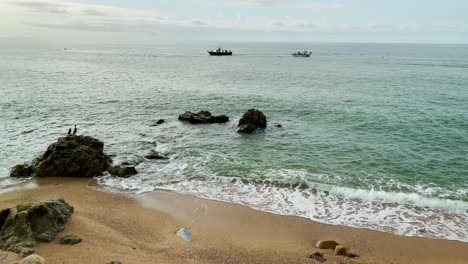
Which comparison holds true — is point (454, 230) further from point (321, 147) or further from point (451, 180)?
point (321, 147)

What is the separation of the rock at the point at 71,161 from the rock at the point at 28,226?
27.0ft

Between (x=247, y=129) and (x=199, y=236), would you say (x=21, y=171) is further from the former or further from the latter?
(x=247, y=129)

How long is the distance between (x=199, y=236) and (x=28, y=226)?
23.7ft

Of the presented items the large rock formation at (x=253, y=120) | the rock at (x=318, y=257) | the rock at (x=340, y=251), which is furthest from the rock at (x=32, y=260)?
the large rock formation at (x=253, y=120)

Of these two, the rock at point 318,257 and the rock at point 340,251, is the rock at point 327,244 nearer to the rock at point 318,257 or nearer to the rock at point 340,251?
the rock at point 340,251

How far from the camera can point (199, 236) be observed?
57.7 ft

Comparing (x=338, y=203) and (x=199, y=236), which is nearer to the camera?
(x=199, y=236)

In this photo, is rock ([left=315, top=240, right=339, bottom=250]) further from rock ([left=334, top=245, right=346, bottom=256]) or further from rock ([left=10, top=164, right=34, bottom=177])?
rock ([left=10, top=164, right=34, bottom=177])

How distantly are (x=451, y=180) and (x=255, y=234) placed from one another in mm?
15076

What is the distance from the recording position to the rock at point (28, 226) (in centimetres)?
1473

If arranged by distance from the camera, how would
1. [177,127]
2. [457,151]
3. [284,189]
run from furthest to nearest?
[177,127]
[457,151]
[284,189]

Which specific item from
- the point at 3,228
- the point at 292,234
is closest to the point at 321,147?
the point at 292,234

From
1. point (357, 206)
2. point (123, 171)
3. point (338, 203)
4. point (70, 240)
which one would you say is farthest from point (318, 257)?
point (123, 171)

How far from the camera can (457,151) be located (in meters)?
30.0
